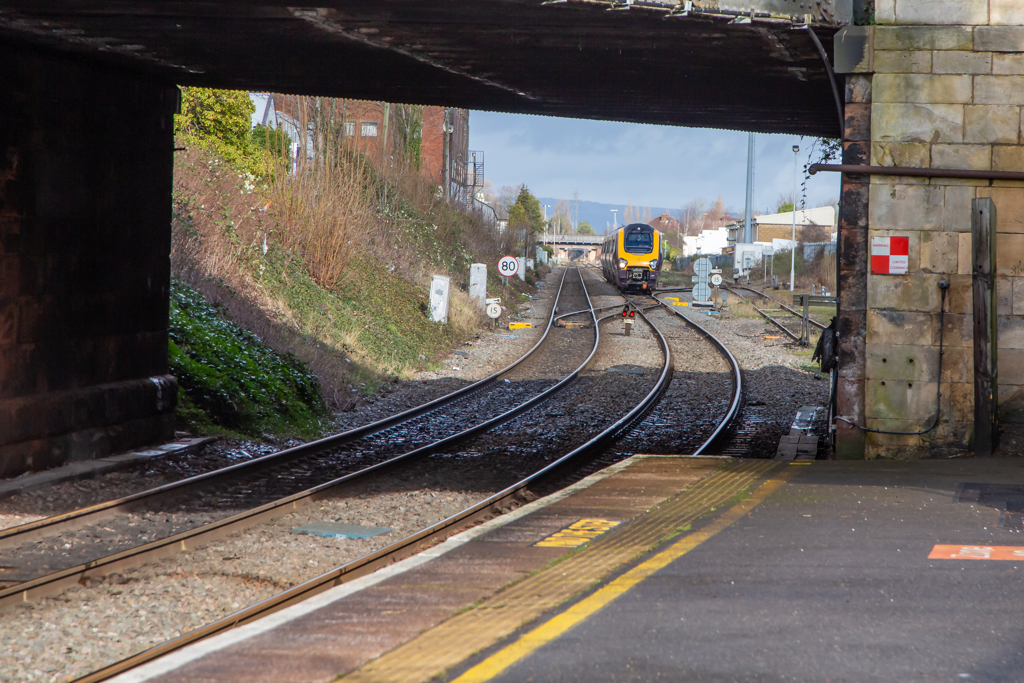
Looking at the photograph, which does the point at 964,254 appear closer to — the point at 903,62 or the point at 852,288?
the point at 852,288

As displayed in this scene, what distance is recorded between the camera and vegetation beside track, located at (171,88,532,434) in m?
16.1

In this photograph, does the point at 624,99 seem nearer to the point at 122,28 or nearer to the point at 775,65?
the point at 775,65

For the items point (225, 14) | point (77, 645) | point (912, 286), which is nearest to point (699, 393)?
point (912, 286)

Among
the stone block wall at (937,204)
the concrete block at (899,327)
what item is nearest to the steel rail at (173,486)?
the stone block wall at (937,204)

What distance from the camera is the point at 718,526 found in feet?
20.1

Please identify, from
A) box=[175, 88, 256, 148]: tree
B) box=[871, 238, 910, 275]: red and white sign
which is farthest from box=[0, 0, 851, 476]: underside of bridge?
box=[175, 88, 256, 148]: tree

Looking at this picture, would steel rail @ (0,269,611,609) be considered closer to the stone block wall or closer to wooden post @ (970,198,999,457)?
the stone block wall

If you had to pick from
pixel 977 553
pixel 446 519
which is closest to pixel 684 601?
pixel 977 553

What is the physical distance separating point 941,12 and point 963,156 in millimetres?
1328

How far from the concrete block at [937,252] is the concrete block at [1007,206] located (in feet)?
1.41

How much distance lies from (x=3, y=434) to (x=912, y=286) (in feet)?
27.9

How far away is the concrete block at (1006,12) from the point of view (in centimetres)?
813

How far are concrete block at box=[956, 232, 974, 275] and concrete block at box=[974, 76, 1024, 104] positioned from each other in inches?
48.4

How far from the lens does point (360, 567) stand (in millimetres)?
5855
